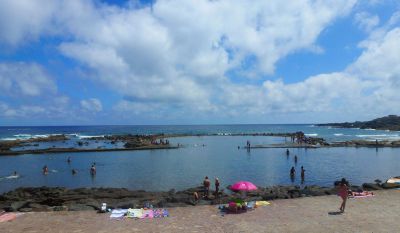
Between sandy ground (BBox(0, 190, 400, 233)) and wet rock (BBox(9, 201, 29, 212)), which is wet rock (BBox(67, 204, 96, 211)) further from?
wet rock (BBox(9, 201, 29, 212))

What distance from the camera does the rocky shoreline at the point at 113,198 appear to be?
862 inches

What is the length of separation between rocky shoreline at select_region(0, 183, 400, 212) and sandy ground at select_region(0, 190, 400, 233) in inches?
65.8

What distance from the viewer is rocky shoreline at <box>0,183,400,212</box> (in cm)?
2190

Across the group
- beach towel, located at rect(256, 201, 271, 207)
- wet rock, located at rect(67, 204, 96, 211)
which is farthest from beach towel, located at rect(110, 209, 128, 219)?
beach towel, located at rect(256, 201, 271, 207)

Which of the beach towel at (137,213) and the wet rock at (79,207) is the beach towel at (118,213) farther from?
the wet rock at (79,207)

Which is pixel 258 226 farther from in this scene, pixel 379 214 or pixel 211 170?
pixel 211 170

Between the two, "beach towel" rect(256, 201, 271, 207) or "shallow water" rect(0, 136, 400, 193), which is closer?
"beach towel" rect(256, 201, 271, 207)

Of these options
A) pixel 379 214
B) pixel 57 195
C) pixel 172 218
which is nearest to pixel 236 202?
pixel 172 218

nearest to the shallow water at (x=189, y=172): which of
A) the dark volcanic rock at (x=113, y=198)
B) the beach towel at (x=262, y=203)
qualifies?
the dark volcanic rock at (x=113, y=198)

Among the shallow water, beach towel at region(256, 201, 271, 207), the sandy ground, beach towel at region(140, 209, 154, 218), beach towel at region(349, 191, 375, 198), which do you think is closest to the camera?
the sandy ground

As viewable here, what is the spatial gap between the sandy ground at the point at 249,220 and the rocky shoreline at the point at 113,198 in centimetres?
167

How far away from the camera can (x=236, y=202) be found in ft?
64.2

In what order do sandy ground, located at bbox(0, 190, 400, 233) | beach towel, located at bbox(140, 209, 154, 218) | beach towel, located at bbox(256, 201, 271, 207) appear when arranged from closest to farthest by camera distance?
sandy ground, located at bbox(0, 190, 400, 233) → beach towel, located at bbox(140, 209, 154, 218) → beach towel, located at bbox(256, 201, 271, 207)

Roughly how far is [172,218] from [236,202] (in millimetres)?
3432
